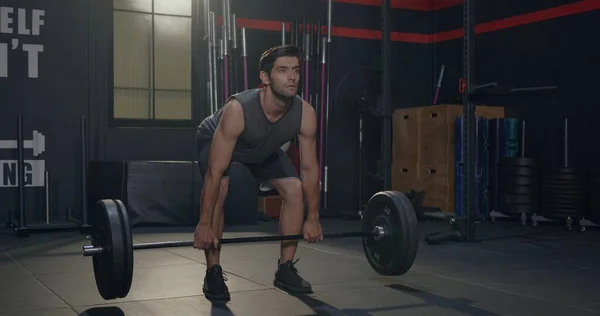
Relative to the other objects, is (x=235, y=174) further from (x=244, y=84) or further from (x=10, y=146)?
(x=10, y=146)

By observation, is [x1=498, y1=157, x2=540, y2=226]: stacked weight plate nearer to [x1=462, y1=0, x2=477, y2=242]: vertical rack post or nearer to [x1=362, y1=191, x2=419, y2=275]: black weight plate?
[x1=462, y1=0, x2=477, y2=242]: vertical rack post

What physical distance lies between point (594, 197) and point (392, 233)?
10.4 feet

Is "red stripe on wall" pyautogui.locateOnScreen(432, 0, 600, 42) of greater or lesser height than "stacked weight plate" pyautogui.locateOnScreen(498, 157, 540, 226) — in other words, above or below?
above

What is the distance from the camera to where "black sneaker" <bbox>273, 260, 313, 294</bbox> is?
2.87m

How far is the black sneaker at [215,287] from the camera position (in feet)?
8.95

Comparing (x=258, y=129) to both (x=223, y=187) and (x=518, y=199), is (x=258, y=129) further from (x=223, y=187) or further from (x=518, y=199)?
(x=518, y=199)

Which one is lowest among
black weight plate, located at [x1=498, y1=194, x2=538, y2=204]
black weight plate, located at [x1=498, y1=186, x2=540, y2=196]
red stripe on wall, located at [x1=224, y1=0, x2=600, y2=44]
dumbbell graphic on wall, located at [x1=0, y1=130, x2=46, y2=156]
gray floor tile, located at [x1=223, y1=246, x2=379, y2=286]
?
gray floor tile, located at [x1=223, y1=246, x2=379, y2=286]

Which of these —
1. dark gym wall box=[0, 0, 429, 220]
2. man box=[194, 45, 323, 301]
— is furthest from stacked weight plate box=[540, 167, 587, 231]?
man box=[194, 45, 323, 301]

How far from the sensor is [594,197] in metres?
5.44

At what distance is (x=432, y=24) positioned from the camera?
7.38m

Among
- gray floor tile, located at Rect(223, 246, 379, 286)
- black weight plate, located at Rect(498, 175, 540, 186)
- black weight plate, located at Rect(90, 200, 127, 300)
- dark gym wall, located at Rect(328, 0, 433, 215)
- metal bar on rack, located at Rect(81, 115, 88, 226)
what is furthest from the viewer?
dark gym wall, located at Rect(328, 0, 433, 215)

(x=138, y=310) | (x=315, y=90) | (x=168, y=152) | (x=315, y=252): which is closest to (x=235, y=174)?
(x=168, y=152)

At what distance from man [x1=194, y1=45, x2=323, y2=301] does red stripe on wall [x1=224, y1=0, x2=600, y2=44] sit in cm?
380

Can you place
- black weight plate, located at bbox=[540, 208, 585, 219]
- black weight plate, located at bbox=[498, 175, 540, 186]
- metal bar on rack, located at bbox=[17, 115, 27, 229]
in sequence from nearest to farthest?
metal bar on rack, located at bbox=[17, 115, 27, 229]
black weight plate, located at bbox=[540, 208, 585, 219]
black weight plate, located at bbox=[498, 175, 540, 186]
